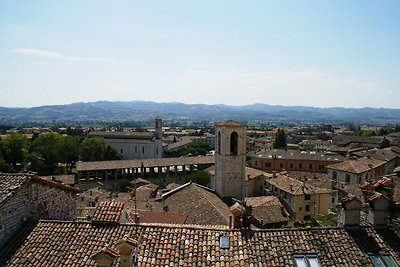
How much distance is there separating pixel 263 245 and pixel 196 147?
10541cm

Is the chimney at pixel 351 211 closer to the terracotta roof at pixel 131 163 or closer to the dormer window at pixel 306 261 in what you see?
the dormer window at pixel 306 261

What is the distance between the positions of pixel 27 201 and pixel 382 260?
1080cm

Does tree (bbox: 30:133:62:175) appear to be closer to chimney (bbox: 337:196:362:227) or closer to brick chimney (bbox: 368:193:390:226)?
chimney (bbox: 337:196:362:227)

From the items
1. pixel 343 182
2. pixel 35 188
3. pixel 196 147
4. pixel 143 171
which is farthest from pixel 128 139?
pixel 35 188

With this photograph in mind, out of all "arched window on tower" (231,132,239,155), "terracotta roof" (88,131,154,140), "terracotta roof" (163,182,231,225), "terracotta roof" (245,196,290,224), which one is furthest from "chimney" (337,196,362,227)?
"terracotta roof" (88,131,154,140)

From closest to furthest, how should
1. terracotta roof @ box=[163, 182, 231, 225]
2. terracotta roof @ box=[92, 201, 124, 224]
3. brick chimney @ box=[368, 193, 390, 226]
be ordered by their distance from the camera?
brick chimney @ box=[368, 193, 390, 226], terracotta roof @ box=[92, 201, 124, 224], terracotta roof @ box=[163, 182, 231, 225]

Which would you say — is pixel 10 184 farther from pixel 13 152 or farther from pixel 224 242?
pixel 13 152

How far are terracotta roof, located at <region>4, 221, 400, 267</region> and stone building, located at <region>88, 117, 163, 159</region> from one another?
3462 inches

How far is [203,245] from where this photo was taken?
1075 centimetres

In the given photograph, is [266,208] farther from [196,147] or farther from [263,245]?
[196,147]

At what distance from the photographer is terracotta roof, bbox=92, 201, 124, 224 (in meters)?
11.6

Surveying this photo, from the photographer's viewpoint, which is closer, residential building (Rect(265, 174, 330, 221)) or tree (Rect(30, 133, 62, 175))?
residential building (Rect(265, 174, 330, 221))

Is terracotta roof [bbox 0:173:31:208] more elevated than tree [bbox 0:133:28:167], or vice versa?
terracotta roof [bbox 0:173:31:208]

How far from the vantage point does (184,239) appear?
11.0m
